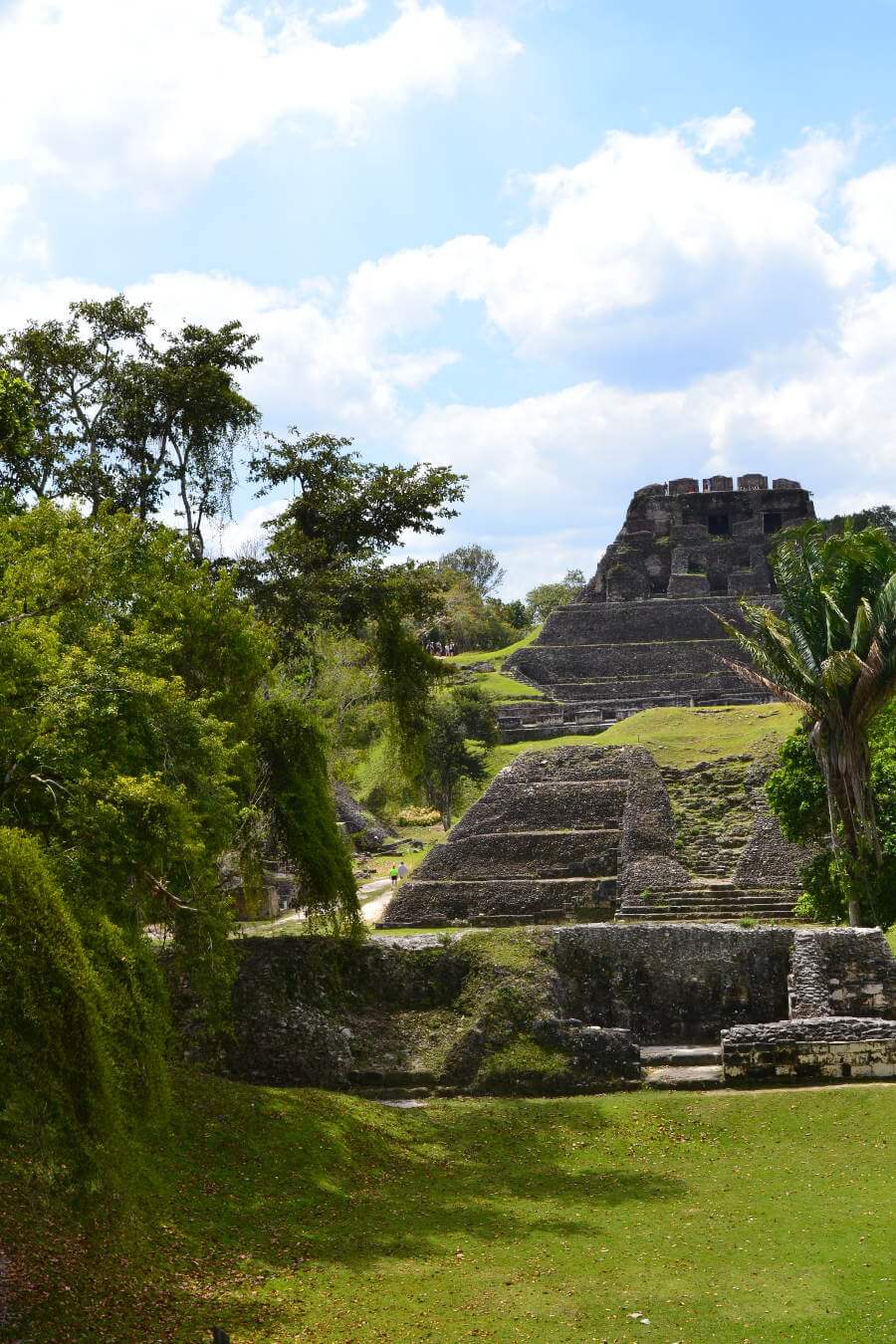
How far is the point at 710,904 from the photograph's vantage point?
2811 centimetres

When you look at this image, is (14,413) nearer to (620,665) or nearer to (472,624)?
(620,665)

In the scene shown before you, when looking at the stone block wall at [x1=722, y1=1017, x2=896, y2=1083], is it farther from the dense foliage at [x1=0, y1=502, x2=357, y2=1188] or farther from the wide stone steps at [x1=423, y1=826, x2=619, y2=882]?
the wide stone steps at [x1=423, y1=826, x2=619, y2=882]

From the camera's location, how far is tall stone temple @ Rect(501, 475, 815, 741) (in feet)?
176

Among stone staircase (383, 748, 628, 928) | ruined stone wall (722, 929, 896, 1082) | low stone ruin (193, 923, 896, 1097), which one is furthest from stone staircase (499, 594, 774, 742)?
ruined stone wall (722, 929, 896, 1082)

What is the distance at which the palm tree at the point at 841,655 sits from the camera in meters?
18.7

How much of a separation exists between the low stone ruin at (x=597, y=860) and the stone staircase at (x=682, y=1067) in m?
11.3

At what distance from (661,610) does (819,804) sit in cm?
4020

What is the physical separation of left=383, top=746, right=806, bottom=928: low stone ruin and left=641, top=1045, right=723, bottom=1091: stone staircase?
37.1 feet

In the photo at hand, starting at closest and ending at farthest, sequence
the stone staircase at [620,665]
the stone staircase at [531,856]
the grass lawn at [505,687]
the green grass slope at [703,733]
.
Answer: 1. the stone staircase at [531,856]
2. the green grass slope at [703,733]
3. the stone staircase at [620,665]
4. the grass lawn at [505,687]

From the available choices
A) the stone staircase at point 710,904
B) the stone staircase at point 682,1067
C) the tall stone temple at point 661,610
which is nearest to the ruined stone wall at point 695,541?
the tall stone temple at point 661,610

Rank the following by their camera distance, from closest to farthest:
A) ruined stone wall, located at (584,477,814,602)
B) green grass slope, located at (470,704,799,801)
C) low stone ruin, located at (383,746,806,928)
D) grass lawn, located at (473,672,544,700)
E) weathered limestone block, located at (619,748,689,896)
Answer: low stone ruin, located at (383,746,806,928)
weathered limestone block, located at (619,748,689,896)
green grass slope, located at (470,704,799,801)
grass lawn, located at (473,672,544,700)
ruined stone wall, located at (584,477,814,602)

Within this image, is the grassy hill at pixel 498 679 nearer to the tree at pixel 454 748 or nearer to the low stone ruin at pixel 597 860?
the tree at pixel 454 748

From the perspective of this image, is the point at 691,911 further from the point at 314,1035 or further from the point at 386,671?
the point at 314,1035

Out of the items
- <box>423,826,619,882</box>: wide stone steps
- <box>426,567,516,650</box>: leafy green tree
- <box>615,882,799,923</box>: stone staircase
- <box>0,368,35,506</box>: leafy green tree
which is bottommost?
<box>615,882,799,923</box>: stone staircase
